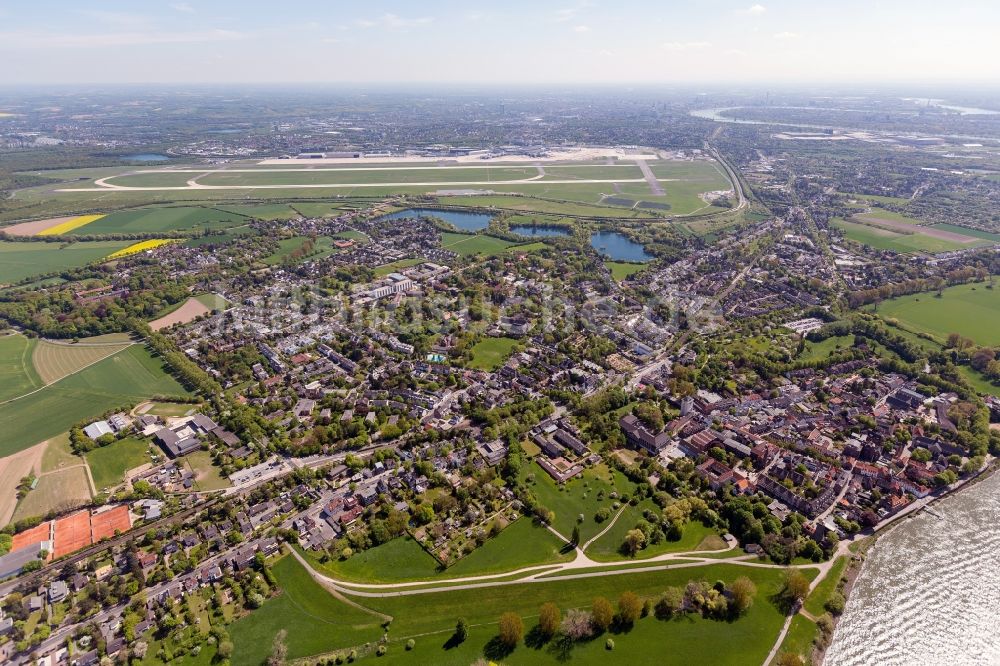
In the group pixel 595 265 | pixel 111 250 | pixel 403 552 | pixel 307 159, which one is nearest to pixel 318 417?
pixel 403 552

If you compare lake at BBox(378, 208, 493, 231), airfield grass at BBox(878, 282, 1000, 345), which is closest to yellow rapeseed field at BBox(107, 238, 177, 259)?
lake at BBox(378, 208, 493, 231)

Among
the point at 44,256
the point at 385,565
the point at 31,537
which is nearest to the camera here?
the point at 385,565

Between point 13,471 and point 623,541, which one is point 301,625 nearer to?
point 623,541

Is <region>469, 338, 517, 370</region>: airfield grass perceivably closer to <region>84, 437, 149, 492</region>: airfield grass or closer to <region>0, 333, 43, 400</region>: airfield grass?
<region>84, 437, 149, 492</region>: airfield grass

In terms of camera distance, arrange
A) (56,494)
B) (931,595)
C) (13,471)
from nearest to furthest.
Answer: (931,595), (56,494), (13,471)

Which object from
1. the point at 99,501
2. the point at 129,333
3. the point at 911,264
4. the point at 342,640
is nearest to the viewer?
the point at 342,640

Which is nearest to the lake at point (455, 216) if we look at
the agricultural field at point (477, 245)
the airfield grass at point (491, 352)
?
the agricultural field at point (477, 245)

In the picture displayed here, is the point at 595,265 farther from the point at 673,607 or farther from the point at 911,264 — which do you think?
the point at 673,607

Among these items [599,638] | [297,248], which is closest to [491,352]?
[599,638]
